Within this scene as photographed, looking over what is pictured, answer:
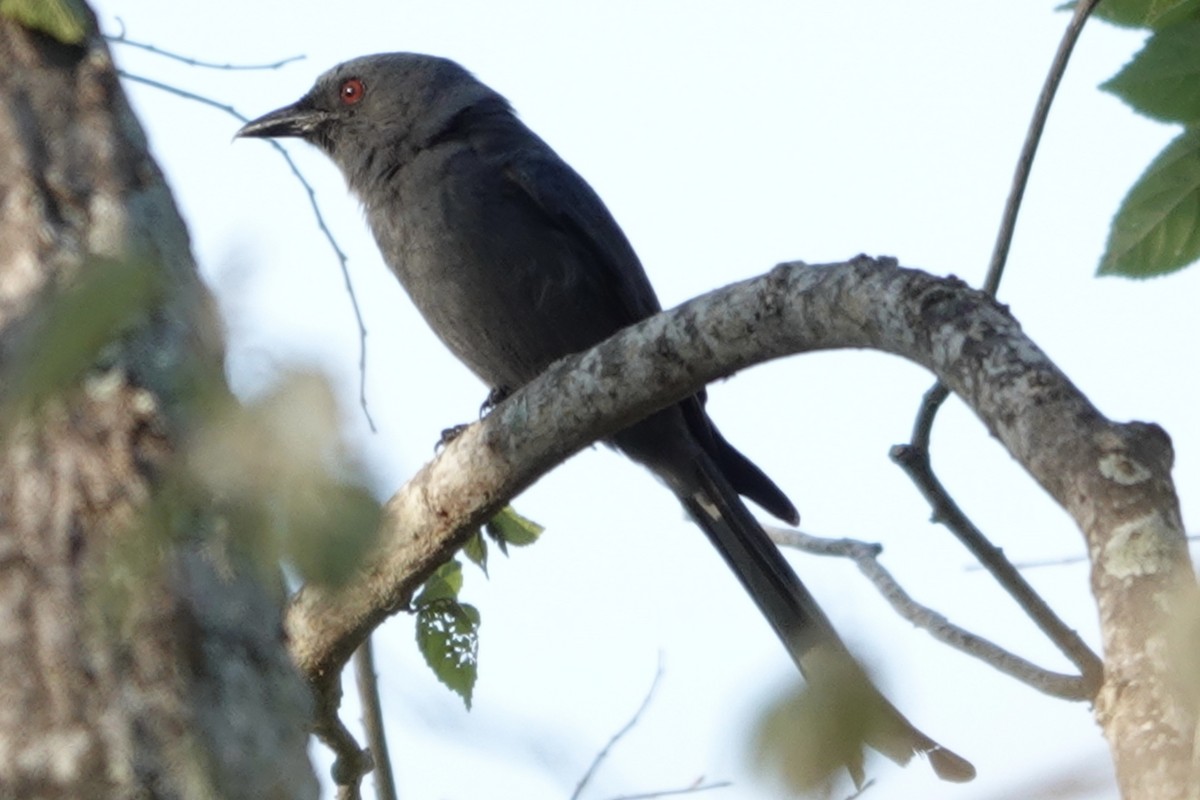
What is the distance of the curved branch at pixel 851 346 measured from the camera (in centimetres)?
186

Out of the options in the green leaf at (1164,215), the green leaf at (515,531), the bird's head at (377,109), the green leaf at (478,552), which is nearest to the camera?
the green leaf at (1164,215)

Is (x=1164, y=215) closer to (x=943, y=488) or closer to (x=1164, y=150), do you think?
(x=1164, y=150)

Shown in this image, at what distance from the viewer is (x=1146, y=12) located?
3.46 metres

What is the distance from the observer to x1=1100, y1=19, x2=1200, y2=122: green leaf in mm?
3307

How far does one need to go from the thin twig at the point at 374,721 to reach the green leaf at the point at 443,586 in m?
0.24

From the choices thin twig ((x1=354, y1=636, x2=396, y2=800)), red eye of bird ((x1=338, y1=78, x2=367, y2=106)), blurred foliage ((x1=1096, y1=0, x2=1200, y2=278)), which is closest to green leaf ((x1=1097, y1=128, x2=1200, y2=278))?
blurred foliage ((x1=1096, y1=0, x2=1200, y2=278))

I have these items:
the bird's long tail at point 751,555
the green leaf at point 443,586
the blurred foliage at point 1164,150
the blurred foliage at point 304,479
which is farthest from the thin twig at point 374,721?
the blurred foliage at point 304,479

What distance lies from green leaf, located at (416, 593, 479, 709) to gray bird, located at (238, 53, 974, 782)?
1.28 metres

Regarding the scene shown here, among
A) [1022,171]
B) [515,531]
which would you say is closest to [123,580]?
[1022,171]

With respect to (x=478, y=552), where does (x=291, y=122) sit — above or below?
above

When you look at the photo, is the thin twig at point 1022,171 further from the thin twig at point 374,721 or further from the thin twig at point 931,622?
the thin twig at point 374,721

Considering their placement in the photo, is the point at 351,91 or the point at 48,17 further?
the point at 351,91

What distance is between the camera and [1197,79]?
10.9 ft

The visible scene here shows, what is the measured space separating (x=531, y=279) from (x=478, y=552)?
4.55ft
